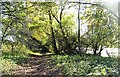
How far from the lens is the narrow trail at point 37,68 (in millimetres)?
1973

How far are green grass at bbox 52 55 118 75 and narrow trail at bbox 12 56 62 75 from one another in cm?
7

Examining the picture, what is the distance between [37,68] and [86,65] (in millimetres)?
463

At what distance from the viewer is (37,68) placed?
2.02 meters

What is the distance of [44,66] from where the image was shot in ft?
6.78

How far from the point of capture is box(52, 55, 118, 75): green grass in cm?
185

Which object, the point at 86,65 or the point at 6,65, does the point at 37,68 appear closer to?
the point at 6,65

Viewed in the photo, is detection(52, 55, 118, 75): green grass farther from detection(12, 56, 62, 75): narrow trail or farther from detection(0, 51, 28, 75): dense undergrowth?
detection(0, 51, 28, 75): dense undergrowth

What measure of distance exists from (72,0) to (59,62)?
2.05 ft

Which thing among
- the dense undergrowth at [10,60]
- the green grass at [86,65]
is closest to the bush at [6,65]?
the dense undergrowth at [10,60]

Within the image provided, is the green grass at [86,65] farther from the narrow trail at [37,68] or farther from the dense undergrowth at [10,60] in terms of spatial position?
the dense undergrowth at [10,60]

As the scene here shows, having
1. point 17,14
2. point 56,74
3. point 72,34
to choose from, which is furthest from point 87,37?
point 17,14

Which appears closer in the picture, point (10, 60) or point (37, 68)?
point (37, 68)

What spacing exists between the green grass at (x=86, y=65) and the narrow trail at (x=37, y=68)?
7cm

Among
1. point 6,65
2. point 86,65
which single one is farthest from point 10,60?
point 86,65
